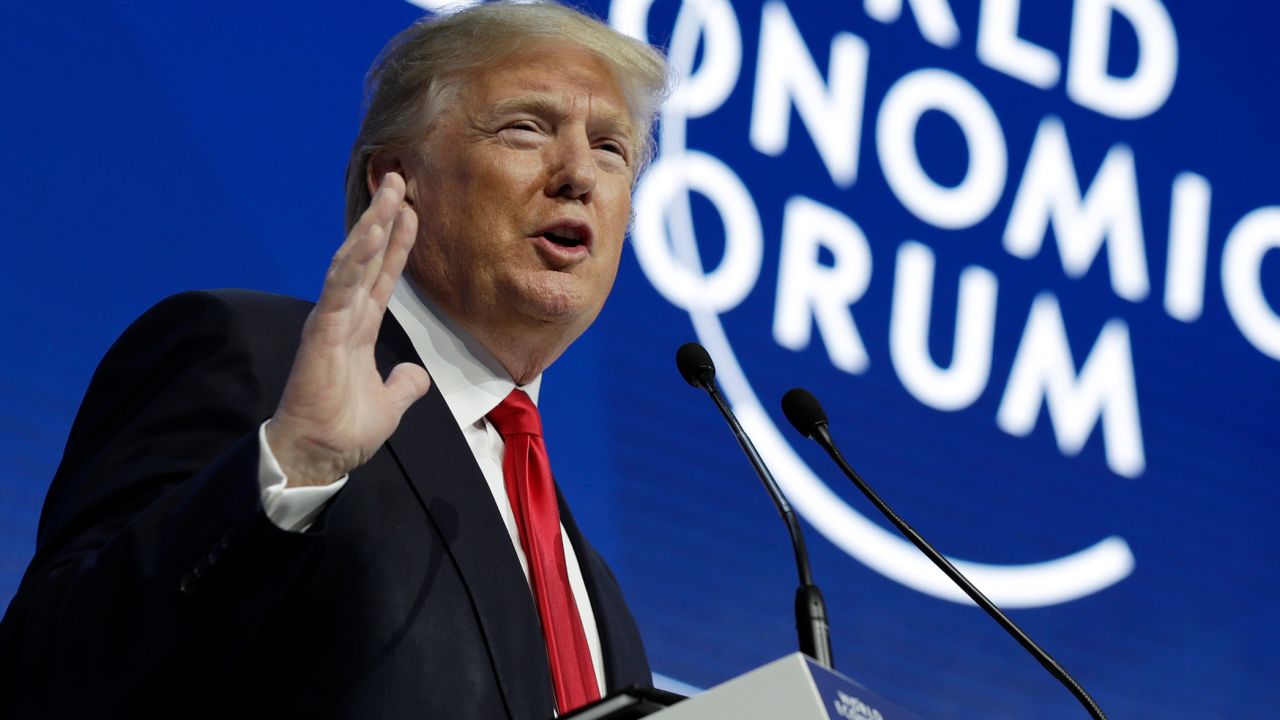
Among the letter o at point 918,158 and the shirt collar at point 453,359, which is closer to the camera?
the shirt collar at point 453,359

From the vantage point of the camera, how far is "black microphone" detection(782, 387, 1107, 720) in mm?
1555

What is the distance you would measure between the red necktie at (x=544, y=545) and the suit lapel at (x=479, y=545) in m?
0.05

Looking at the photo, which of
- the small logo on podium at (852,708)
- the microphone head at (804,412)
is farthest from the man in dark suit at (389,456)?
the small logo on podium at (852,708)

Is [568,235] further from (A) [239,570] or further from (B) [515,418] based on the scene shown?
(A) [239,570]

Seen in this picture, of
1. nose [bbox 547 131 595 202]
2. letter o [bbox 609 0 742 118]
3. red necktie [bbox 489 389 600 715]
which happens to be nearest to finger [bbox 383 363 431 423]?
red necktie [bbox 489 389 600 715]

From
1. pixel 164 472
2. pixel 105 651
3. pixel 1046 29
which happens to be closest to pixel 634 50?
pixel 164 472

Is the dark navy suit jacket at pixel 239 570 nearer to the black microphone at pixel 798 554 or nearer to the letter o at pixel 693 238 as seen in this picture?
the black microphone at pixel 798 554

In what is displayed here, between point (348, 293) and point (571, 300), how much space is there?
2.24 ft

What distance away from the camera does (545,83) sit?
6.56 feet

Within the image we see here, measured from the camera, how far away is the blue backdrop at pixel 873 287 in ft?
7.11

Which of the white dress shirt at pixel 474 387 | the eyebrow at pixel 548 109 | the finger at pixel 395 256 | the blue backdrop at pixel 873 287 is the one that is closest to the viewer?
the finger at pixel 395 256

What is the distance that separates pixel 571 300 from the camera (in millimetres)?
1856

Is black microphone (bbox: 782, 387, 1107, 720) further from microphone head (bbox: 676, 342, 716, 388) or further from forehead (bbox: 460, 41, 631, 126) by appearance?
forehead (bbox: 460, 41, 631, 126)

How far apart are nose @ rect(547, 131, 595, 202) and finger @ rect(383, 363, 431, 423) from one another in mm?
671
